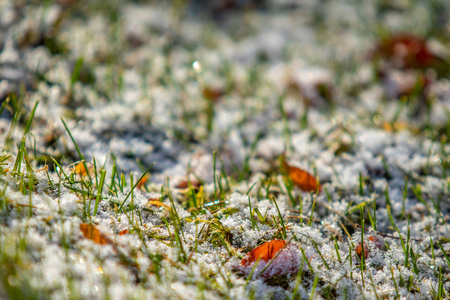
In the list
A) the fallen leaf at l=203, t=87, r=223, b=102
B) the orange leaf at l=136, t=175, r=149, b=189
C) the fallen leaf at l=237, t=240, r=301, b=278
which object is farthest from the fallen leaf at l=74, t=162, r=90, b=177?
the fallen leaf at l=203, t=87, r=223, b=102

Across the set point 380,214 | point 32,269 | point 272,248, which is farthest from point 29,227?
point 380,214

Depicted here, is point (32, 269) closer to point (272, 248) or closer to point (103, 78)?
point (272, 248)

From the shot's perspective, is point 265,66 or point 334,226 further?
point 265,66

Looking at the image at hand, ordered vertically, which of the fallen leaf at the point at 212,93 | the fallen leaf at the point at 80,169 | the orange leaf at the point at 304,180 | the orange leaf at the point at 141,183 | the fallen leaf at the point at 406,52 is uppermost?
the fallen leaf at the point at 406,52

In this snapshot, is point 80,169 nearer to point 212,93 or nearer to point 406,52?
point 212,93

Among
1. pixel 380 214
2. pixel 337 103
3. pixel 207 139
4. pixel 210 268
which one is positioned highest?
pixel 337 103

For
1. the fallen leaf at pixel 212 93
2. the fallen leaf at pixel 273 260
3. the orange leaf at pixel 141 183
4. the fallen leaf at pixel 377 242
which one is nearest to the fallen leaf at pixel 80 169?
the orange leaf at pixel 141 183

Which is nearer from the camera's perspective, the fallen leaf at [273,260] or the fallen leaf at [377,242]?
the fallen leaf at [273,260]

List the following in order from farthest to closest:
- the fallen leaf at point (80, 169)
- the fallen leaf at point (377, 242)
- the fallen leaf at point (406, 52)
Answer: the fallen leaf at point (406, 52) → the fallen leaf at point (80, 169) → the fallen leaf at point (377, 242)

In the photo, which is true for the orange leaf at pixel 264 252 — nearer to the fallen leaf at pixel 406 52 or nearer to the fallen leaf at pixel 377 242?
the fallen leaf at pixel 377 242
